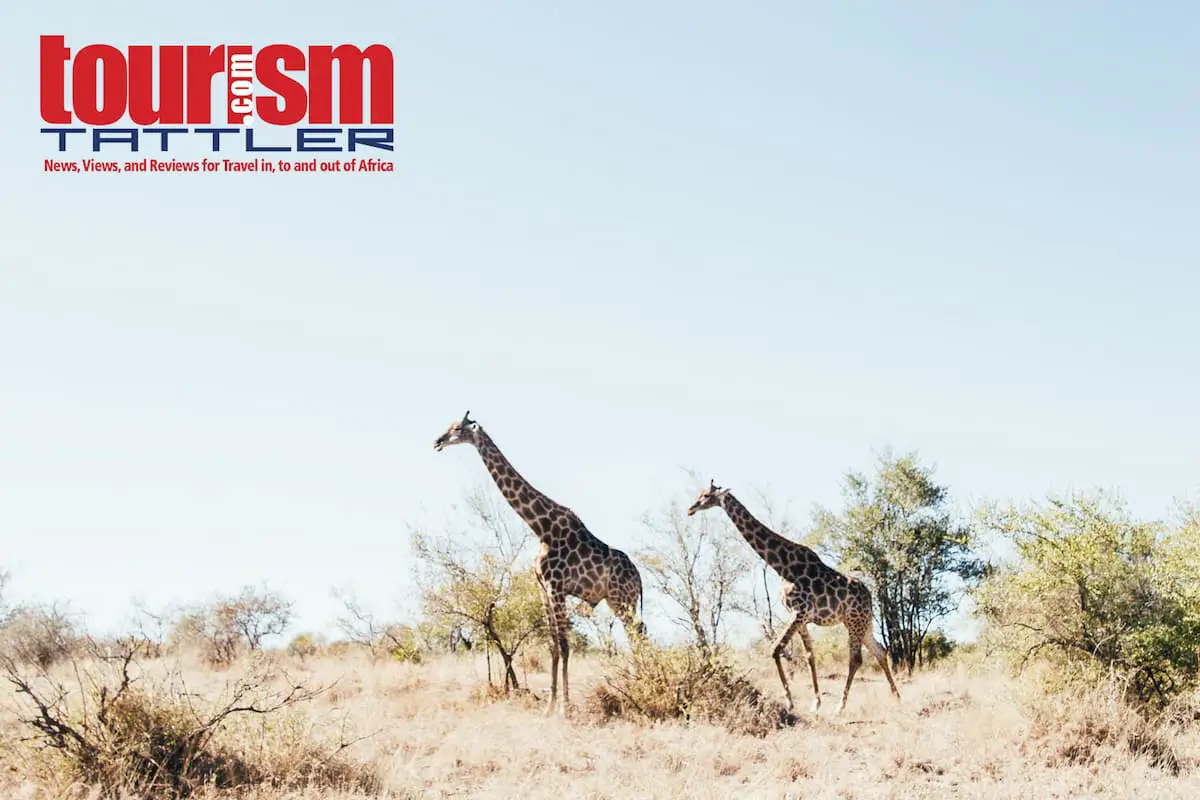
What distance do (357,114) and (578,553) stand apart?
25.8 feet

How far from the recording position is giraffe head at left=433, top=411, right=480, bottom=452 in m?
16.7

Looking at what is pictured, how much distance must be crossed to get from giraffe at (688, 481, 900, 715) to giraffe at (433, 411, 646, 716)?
1556 millimetres

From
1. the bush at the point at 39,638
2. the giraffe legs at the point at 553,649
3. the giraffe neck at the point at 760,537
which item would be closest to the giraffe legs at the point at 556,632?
the giraffe legs at the point at 553,649

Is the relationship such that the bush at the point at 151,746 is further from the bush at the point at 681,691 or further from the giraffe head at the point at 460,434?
the giraffe head at the point at 460,434

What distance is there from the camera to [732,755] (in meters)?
11.4

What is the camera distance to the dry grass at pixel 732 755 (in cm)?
996

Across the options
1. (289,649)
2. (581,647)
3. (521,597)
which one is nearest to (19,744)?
(521,597)

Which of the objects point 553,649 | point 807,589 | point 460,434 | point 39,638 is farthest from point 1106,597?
point 39,638

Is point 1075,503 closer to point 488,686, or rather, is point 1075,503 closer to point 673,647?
point 673,647

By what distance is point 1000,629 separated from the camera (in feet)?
46.4

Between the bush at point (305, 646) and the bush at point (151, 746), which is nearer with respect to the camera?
the bush at point (151, 746)

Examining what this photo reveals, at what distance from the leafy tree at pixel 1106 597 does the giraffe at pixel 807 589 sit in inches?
122

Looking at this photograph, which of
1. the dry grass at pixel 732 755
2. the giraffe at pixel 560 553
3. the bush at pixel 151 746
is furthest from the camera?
the giraffe at pixel 560 553

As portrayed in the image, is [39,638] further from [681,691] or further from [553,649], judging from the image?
[681,691]
